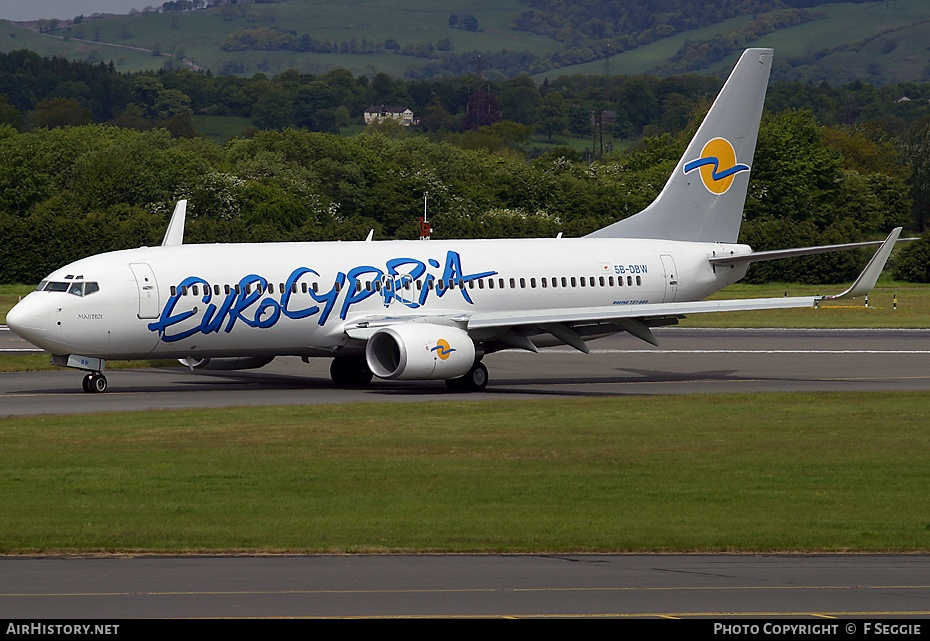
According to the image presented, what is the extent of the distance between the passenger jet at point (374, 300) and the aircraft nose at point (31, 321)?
0.04m

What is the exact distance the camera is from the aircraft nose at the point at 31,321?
38.8 metres

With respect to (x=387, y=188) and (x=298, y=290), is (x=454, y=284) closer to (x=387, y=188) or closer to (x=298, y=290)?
(x=298, y=290)

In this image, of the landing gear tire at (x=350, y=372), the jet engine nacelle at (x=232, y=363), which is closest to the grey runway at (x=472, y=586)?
the landing gear tire at (x=350, y=372)

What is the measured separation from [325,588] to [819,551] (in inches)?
283

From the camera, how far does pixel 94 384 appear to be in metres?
40.8

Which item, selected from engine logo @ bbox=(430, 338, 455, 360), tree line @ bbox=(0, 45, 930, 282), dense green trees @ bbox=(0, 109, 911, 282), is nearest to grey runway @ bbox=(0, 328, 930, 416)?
engine logo @ bbox=(430, 338, 455, 360)

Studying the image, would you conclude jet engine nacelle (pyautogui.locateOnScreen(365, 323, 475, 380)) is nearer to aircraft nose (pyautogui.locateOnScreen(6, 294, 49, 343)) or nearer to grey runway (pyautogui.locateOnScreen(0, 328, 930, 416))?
grey runway (pyautogui.locateOnScreen(0, 328, 930, 416))

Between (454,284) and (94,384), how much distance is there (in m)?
10.9

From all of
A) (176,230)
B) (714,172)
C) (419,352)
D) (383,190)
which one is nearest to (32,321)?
(176,230)

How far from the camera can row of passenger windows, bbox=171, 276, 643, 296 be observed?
134ft

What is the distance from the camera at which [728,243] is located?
50812mm

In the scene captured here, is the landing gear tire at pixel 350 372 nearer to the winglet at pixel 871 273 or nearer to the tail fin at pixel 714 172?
the tail fin at pixel 714 172
